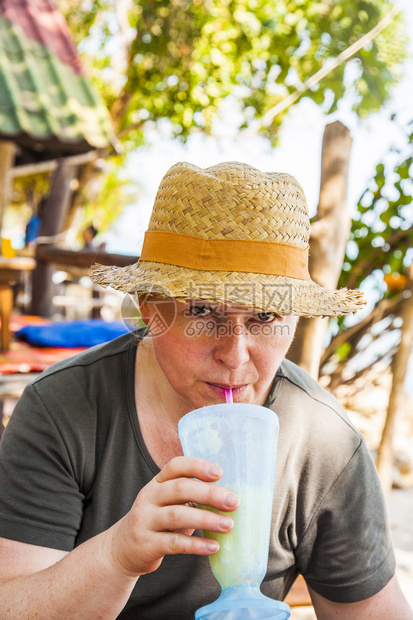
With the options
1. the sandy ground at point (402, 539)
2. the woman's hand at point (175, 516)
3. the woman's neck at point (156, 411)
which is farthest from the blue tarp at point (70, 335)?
the woman's hand at point (175, 516)

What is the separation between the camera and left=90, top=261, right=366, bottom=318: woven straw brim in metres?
1.26

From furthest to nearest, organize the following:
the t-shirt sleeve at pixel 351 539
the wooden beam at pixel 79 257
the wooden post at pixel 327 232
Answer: the wooden beam at pixel 79 257 < the wooden post at pixel 327 232 < the t-shirt sleeve at pixel 351 539

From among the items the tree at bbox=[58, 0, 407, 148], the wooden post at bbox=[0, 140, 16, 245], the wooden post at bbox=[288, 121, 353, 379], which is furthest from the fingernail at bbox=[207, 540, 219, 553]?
the tree at bbox=[58, 0, 407, 148]

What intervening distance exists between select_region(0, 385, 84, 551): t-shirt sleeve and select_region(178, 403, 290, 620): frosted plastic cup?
49 centimetres

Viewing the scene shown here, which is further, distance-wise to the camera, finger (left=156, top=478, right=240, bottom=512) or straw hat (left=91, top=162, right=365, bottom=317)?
straw hat (left=91, top=162, right=365, bottom=317)

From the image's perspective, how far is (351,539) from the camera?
59.4 inches

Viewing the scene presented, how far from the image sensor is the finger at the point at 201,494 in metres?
0.97

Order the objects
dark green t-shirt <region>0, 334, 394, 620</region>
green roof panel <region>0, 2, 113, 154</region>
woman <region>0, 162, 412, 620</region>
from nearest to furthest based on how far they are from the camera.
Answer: woman <region>0, 162, 412, 620</region> → dark green t-shirt <region>0, 334, 394, 620</region> → green roof panel <region>0, 2, 113, 154</region>

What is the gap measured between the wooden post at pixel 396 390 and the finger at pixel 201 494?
9.43 feet

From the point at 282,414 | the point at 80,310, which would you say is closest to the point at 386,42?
the point at 282,414

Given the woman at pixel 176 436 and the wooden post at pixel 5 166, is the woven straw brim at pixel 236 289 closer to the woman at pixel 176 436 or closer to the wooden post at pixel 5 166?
the woman at pixel 176 436

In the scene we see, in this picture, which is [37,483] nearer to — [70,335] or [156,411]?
[156,411]

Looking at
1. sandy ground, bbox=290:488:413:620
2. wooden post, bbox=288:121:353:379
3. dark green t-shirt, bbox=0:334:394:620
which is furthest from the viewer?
sandy ground, bbox=290:488:413:620

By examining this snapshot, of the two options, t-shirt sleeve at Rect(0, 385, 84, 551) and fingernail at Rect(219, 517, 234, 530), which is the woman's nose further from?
t-shirt sleeve at Rect(0, 385, 84, 551)
